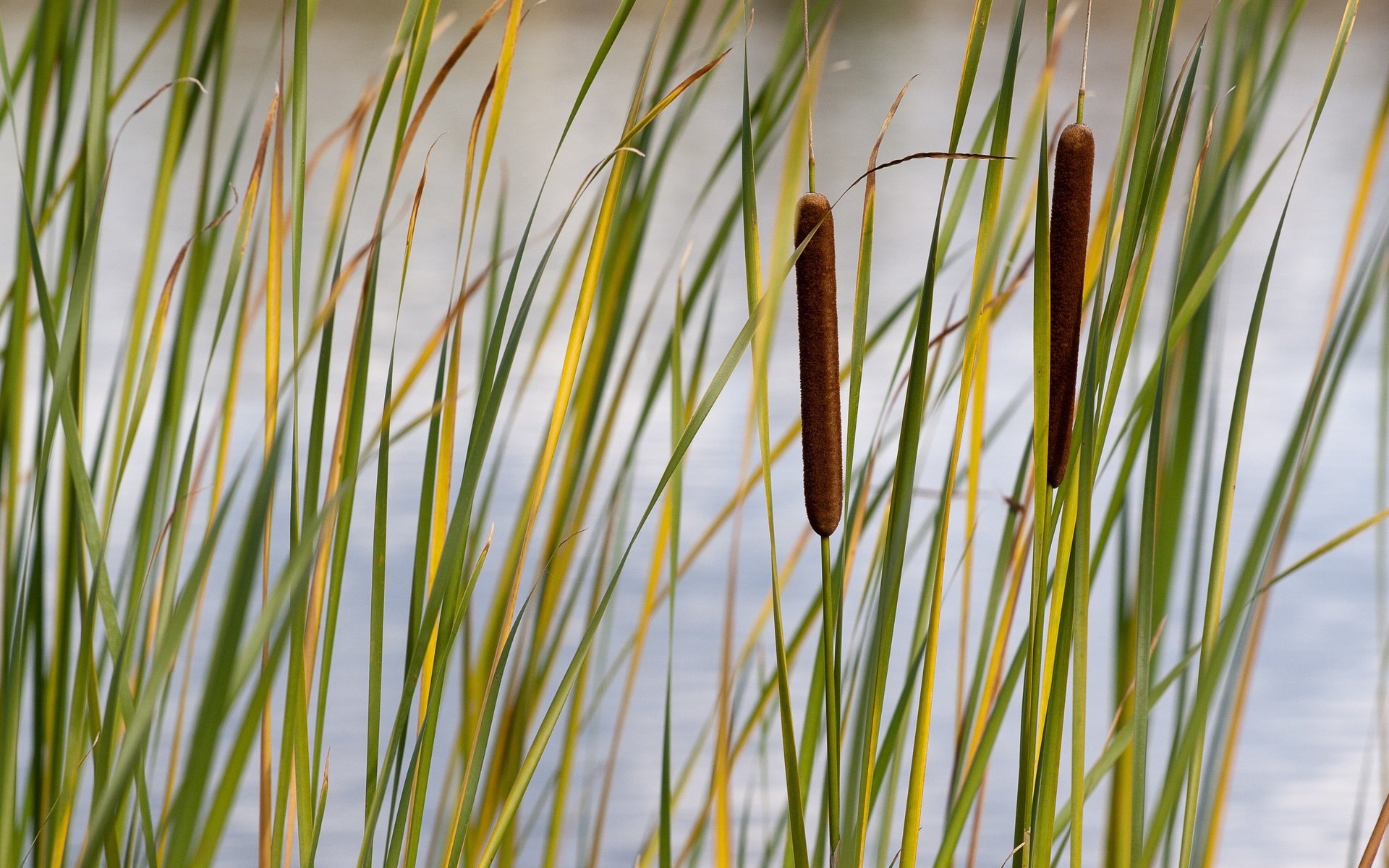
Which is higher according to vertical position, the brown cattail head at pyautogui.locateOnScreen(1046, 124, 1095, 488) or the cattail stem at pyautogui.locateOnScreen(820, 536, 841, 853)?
the brown cattail head at pyautogui.locateOnScreen(1046, 124, 1095, 488)

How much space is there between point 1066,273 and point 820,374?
5cm

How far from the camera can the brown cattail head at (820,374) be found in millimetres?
245

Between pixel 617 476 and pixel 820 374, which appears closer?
pixel 820 374

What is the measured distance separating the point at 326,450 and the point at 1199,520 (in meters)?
0.70

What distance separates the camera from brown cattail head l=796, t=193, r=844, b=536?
0.80 ft

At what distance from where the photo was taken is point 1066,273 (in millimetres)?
244

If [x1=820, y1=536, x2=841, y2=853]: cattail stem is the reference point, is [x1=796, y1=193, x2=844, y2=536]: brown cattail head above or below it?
above

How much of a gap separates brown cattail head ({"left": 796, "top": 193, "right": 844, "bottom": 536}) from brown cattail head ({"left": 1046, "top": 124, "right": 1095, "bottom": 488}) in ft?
0.14

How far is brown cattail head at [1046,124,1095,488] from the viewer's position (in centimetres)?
24

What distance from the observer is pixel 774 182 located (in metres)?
2.80

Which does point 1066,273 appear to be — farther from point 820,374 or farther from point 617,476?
point 617,476

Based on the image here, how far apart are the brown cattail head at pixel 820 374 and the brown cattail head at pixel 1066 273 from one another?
4cm

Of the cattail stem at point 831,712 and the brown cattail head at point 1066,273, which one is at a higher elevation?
the brown cattail head at point 1066,273

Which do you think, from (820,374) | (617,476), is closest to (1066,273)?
(820,374)
